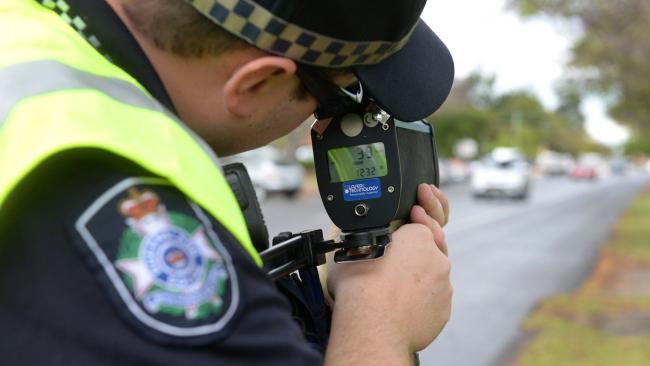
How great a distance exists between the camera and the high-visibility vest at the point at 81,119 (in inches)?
24.8

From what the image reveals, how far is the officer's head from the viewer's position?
82 centimetres

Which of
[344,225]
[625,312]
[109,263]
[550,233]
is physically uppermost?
[109,263]

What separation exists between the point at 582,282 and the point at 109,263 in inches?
328

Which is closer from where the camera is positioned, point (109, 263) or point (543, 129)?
point (109, 263)

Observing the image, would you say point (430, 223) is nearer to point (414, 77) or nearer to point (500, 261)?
point (414, 77)

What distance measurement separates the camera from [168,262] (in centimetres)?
64

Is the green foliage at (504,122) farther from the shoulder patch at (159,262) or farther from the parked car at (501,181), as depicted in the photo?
the shoulder patch at (159,262)

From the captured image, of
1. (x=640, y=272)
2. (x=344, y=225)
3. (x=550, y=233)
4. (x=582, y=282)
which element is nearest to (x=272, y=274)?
(x=344, y=225)

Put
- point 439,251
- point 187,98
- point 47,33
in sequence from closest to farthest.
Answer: point 47,33, point 187,98, point 439,251

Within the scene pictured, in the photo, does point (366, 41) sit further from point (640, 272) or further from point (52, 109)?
point (640, 272)

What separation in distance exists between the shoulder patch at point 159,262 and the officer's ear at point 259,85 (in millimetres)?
240

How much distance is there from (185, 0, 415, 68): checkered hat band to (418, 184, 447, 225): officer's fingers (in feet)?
1.14

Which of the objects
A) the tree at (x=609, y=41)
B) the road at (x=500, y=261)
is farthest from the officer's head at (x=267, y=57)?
the tree at (x=609, y=41)

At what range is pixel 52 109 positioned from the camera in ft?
2.14
